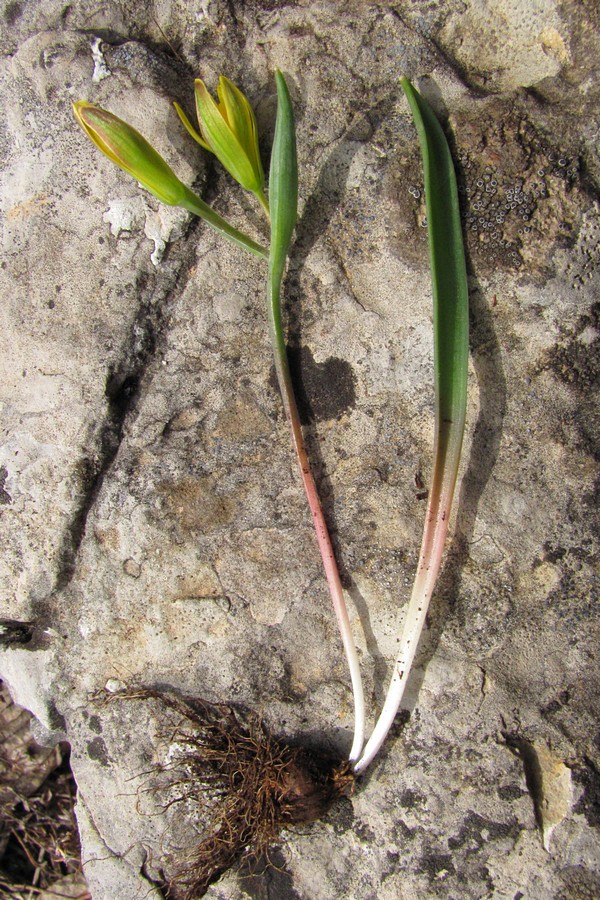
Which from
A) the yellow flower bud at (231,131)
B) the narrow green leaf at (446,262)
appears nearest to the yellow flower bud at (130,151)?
the yellow flower bud at (231,131)

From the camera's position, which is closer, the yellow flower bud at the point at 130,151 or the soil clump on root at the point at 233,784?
the yellow flower bud at the point at 130,151

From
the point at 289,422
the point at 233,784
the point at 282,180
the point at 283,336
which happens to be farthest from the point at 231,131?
the point at 233,784

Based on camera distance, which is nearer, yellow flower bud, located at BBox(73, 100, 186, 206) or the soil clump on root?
yellow flower bud, located at BBox(73, 100, 186, 206)

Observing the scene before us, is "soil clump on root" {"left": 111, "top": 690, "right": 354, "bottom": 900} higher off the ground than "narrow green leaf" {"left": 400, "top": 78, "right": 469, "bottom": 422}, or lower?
lower

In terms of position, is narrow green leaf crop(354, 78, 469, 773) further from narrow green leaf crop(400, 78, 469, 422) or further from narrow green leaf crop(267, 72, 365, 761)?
narrow green leaf crop(267, 72, 365, 761)

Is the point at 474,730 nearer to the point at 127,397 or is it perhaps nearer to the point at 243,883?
the point at 243,883

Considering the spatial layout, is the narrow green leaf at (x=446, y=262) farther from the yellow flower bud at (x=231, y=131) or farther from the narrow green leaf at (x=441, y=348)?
the yellow flower bud at (x=231, y=131)

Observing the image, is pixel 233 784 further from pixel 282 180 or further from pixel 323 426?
pixel 282 180

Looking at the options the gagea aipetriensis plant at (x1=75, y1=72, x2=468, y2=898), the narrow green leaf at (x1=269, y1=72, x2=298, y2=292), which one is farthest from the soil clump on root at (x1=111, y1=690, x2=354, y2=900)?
the narrow green leaf at (x1=269, y1=72, x2=298, y2=292)
